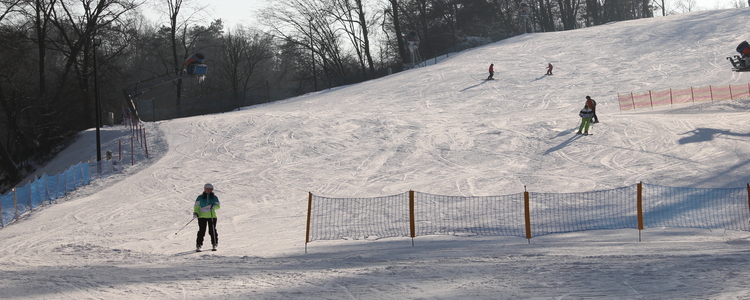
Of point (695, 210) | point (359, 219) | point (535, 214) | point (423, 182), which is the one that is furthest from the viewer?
point (423, 182)

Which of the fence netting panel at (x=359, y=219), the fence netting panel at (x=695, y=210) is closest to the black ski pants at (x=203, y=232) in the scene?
the fence netting panel at (x=359, y=219)

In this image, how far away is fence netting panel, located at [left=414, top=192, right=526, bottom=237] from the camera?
13.6 meters

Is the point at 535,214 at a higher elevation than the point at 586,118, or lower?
lower

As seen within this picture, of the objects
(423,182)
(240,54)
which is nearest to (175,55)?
(240,54)

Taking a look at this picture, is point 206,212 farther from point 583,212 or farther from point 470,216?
point 583,212

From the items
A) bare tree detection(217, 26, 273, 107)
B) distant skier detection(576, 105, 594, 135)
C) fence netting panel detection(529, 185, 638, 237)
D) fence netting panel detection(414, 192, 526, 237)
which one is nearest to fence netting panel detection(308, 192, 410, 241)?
fence netting panel detection(414, 192, 526, 237)

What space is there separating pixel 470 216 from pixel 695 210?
4877 millimetres

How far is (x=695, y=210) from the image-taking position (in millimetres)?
13727

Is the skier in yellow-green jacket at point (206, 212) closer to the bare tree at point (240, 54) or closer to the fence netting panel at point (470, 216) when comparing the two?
the fence netting panel at point (470, 216)

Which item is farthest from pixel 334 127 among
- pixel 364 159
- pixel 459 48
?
pixel 459 48

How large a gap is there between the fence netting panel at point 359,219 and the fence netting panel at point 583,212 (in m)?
3.09

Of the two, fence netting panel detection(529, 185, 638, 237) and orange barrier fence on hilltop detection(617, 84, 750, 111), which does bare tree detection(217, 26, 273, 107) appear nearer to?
orange barrier fence on hilltop detection(617, 84, 750, 111)

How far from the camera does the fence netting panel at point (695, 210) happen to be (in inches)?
491

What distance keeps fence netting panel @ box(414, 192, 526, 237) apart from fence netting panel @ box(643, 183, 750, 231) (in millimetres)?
2834
